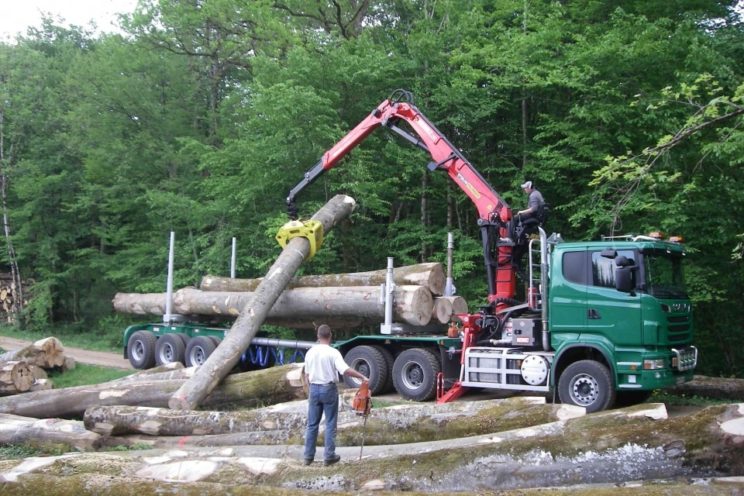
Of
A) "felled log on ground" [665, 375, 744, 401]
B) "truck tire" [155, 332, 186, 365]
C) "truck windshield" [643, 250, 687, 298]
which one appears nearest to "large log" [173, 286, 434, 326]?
"truck tire" [155, 332, 186, 365]

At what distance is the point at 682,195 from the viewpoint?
41.4ft

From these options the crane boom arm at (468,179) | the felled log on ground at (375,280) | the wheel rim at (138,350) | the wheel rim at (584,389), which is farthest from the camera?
the wheel rim at (138,350)

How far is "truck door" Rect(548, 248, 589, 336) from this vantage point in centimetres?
960

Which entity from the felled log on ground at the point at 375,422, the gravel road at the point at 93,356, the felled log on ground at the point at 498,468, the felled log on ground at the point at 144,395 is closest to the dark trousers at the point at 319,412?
the felled log on ground at the point at 498,468

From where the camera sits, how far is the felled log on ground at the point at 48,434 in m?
8.48

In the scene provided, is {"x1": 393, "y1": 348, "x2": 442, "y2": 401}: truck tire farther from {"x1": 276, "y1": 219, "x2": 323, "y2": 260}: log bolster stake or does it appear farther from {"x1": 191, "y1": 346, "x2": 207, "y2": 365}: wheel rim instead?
{"x1": 191, "y1": 346, "x2": 207, "y2": 365}: wheel rim

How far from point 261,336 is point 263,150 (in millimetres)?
5237

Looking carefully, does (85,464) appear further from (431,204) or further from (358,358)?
(431,204)

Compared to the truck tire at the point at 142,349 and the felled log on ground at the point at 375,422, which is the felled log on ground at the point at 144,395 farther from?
the truck tire at the point at 142,349

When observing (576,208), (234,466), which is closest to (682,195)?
(576,208)

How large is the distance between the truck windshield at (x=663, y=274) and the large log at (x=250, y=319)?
7.02 meters

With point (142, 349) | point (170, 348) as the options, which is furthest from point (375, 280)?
point (142, 349)

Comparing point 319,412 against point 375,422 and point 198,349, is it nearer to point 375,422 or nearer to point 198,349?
point 375,422

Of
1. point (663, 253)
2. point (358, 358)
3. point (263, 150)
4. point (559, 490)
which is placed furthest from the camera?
point (263, 150)
